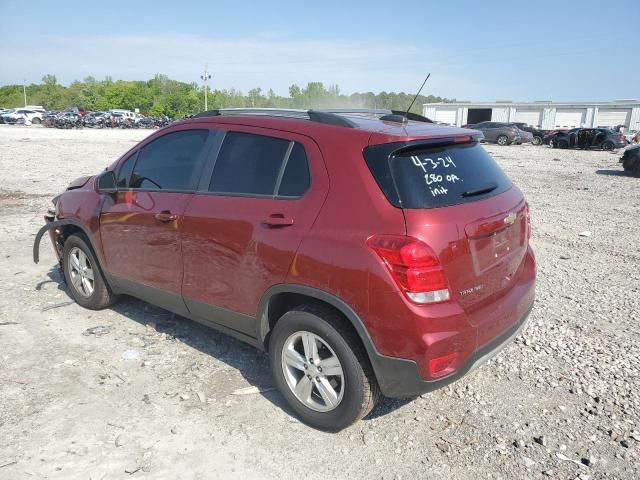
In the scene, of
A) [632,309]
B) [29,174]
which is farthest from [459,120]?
[632,309]

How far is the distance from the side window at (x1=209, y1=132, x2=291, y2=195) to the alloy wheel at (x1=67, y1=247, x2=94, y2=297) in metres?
2.02

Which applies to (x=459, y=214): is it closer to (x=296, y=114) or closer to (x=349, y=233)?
(x=349, y=233)

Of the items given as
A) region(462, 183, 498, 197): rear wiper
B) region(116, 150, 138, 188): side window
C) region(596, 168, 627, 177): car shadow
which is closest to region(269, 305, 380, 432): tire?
region(462, 183, 498, 197): rear wiper

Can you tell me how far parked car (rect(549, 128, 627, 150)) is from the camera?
28172mm

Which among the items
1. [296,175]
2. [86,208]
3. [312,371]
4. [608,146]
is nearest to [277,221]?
[296,175]

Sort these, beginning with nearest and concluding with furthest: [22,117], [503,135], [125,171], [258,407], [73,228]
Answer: [258,407] < [125,171] < [73,228] < [503,135] < [22,117]

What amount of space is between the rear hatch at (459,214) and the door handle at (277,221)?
0.58 meters

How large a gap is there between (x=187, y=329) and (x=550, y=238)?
18.8ft

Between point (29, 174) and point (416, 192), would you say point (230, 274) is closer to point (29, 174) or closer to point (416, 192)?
point (416, 192)

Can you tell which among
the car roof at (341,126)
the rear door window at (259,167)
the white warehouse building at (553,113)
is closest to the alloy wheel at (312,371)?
the rear door window at (259,167)

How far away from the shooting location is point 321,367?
2.96 metres

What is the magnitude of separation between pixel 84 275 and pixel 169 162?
→ 5.56ft

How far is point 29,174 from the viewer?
13.8m

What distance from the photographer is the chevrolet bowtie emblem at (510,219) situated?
3025 mm
